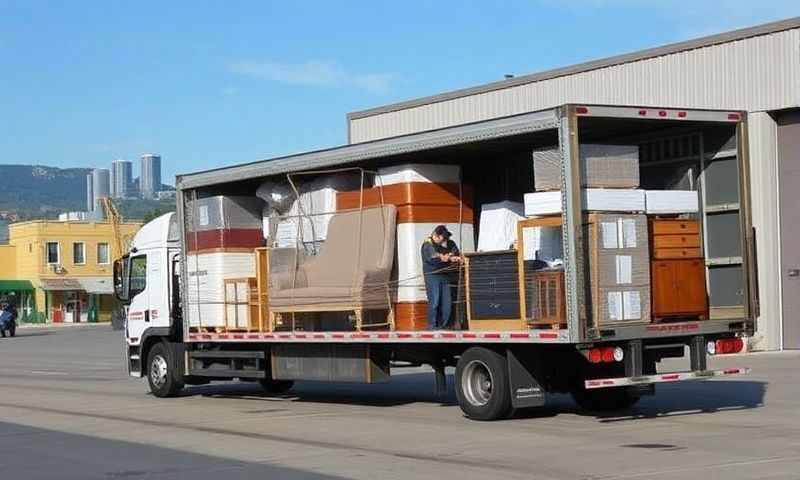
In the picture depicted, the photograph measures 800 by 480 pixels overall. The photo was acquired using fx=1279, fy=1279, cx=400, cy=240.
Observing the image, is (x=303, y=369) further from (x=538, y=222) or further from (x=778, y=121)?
(x=778, y=121)

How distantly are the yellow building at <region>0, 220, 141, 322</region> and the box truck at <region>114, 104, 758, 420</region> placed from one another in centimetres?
7111

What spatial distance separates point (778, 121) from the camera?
1177 inches

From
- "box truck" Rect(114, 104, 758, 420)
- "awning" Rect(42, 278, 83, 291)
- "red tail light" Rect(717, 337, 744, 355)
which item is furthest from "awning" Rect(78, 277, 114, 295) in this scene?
"red tail light" Rect(717, 337, 744, 355)

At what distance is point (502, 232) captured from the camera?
16.9 metres

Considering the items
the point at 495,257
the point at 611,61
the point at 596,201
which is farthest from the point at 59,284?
the point at 596,201

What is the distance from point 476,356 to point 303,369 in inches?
158

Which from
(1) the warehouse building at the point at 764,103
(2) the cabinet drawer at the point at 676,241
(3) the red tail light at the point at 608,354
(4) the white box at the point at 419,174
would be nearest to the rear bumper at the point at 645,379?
(3) the red tail light at the point at 608,354

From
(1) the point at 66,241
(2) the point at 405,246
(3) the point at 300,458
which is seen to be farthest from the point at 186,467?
(1) the point at 66,241

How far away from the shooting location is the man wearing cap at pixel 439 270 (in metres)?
17.0

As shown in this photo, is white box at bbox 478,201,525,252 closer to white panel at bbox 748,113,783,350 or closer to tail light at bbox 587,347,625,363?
tail light at bbox 587,347,625,363

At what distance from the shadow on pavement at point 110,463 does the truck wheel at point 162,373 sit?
6248 mm

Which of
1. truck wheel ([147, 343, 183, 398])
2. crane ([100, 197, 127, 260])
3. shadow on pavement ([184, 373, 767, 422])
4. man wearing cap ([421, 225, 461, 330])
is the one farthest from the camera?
crane ([100, 197, 127, 260])

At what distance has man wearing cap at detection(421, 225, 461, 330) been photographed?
670 inches

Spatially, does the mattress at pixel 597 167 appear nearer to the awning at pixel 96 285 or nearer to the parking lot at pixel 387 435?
the parking lot at pixel 387 435
